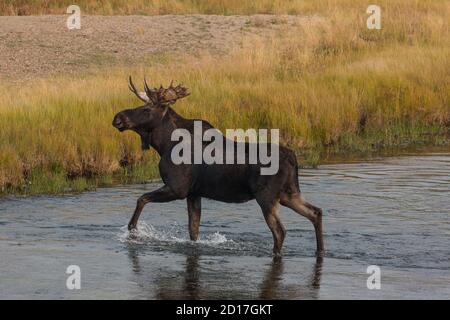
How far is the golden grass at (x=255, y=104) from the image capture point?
55.0 ft

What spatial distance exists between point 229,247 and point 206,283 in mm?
1620

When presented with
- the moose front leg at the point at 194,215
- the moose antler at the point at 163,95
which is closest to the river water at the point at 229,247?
the moose front leg at the point at 194,215

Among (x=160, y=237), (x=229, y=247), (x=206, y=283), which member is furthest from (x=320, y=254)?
(x=160, y=237)

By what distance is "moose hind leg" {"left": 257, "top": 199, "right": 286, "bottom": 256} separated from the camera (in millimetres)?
11906

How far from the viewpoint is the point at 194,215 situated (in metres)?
12.5

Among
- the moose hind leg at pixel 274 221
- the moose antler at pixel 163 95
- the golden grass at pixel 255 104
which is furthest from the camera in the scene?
the golden grass at pixel 255 104

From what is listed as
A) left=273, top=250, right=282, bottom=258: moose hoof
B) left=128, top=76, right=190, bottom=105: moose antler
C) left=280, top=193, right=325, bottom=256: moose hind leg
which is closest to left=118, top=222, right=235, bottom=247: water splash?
left=273, top=250, right=282, bottom=258: moose hoof

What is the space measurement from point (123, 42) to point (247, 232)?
52.7ft

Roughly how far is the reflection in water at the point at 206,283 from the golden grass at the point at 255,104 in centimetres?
477

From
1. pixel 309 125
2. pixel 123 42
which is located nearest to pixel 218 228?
pixel 309 125

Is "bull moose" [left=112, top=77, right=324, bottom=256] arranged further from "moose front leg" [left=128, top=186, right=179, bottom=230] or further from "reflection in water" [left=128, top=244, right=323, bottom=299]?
"reflection in water" [left=128, top=244, right=323, bottom=299]

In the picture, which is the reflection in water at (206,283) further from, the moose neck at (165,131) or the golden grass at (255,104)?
the golden grass at (255,104)
